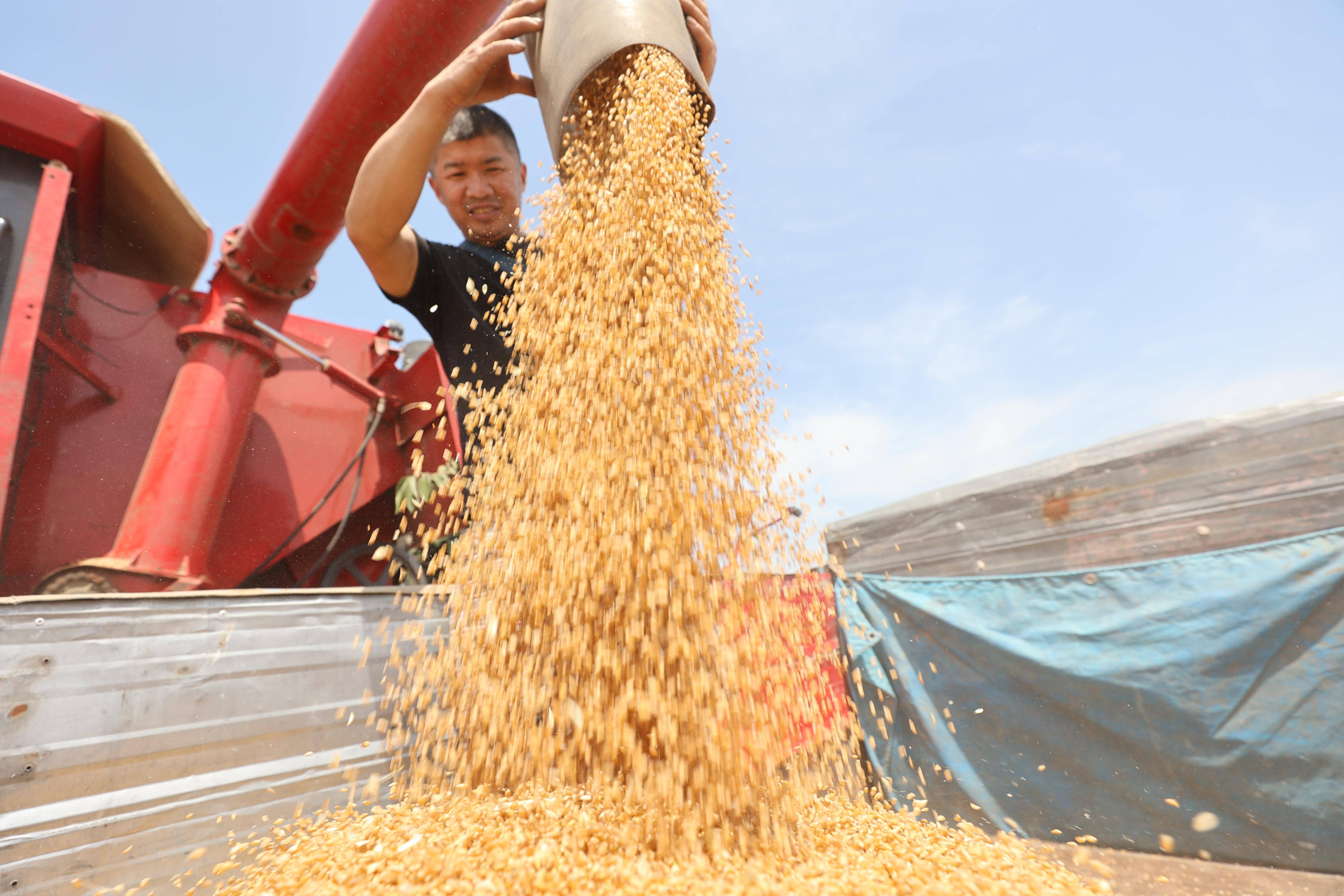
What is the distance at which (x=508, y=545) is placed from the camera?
1.54 m

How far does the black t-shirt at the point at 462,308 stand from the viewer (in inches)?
81.6

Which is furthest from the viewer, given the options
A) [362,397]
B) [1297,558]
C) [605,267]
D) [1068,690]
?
[362,397]

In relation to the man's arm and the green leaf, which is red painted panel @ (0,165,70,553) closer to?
the man's arm

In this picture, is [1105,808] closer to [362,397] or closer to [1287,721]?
[1287,721]

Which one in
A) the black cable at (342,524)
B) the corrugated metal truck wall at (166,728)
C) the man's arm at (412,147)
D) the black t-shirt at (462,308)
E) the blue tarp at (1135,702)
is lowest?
the blue tarp at (1135,702)

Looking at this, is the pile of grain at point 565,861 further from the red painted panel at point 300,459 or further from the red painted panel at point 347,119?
the red painted panel at point 347,119

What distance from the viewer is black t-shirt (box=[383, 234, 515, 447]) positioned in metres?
2.07

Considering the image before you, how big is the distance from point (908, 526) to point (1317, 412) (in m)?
1.35

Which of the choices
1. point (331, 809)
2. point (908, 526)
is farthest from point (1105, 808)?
point (331, 809)

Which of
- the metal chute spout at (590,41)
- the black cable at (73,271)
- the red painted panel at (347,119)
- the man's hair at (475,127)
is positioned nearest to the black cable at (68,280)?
the black cable at (73,271)

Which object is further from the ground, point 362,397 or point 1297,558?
point 362,397

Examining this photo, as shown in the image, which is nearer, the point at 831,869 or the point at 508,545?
the point at 831,869

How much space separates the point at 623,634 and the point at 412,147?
153 centimetres

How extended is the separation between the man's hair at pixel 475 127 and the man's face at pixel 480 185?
1 centimetres
